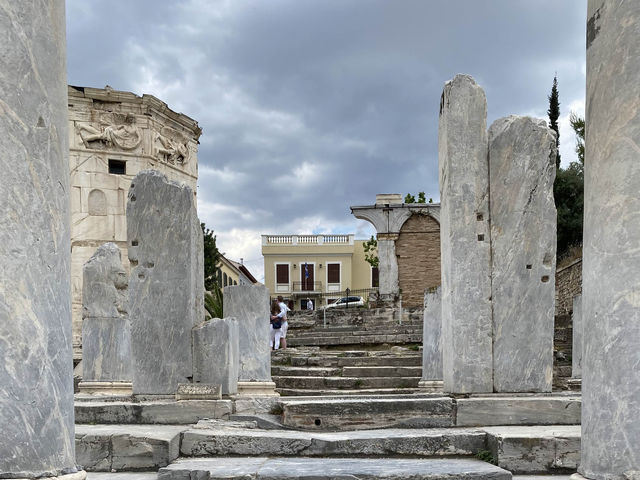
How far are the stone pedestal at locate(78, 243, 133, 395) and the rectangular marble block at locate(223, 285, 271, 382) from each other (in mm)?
1933

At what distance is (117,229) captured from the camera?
18641mm

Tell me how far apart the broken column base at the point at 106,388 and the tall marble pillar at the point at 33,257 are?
7.13 metres

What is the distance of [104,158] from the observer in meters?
18.9

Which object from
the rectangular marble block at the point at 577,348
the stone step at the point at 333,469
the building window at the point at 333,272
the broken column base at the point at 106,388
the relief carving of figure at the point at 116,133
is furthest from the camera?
the building window at the point at 333,272

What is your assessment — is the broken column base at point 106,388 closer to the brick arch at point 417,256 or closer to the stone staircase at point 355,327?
the stone staircase at point 355,327

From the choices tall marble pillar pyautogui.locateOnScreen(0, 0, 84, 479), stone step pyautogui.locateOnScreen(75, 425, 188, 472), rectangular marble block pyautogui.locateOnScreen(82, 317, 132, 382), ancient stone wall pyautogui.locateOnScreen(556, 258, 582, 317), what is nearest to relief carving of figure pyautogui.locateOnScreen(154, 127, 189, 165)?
rectangular marble block pyautogui.locateOnScreen(82, 317, 132, 382)

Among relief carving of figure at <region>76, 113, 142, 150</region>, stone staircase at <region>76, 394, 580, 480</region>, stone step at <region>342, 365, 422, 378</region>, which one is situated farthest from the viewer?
relief carving of figure at <region>76, 113, 142, 150</region>

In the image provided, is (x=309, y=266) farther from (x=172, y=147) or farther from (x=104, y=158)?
(x=104, y=158)

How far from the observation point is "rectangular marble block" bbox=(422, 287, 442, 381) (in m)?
9.98

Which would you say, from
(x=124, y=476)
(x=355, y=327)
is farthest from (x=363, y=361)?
(x=355, y=327)

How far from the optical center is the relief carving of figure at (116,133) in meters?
18.7

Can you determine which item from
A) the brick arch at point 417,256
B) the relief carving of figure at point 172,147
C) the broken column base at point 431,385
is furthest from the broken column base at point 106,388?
the brick arch at point 417,256

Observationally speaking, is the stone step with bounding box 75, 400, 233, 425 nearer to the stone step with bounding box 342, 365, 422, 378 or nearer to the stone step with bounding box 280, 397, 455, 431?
the stone step with bounding box 280, 397, 455, 431

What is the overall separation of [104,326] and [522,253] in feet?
22.6
